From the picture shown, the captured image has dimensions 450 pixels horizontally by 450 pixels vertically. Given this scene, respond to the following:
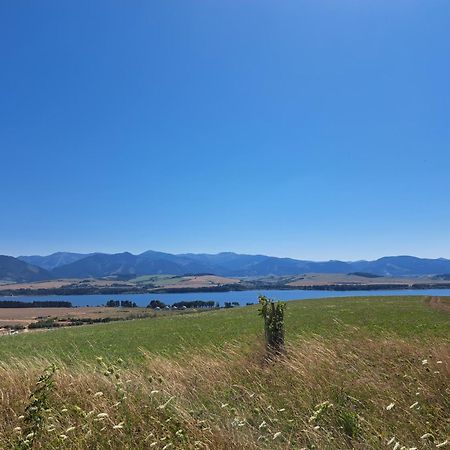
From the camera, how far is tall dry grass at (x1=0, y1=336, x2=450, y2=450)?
525cm

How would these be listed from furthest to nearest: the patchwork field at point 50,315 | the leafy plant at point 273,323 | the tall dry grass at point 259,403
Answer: the patchwork field at point 50,315 → the leafy plant at point 273,323 → the tall dry grass at point 259,403

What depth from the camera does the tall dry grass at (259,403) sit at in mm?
5254

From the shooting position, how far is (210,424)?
551 cm

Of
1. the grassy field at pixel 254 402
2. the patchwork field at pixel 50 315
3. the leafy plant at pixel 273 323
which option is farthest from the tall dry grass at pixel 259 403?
the patchwork field at pixel 50 315

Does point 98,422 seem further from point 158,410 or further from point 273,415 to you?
point 273,415

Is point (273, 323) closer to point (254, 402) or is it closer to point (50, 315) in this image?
point (254, 402)

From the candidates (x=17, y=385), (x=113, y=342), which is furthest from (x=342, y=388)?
(x=113, y=342)

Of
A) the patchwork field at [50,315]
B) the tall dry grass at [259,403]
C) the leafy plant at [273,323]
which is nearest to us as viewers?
the tall dry grass at [259,403]

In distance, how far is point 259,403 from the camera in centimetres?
Result: 709

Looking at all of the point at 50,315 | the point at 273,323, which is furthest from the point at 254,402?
the point at 50,315

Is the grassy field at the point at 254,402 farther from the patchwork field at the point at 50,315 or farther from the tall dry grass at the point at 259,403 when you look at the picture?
the patchwork field at the point at 50,315

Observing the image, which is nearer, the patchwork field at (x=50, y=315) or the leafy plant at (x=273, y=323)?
the leafy plant at (x=273, y=323)

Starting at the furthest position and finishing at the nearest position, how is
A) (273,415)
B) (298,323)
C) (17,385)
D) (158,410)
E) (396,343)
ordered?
(298,323), (396,343), (17,385), (273,415), (158,410)

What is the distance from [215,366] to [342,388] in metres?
3.35
